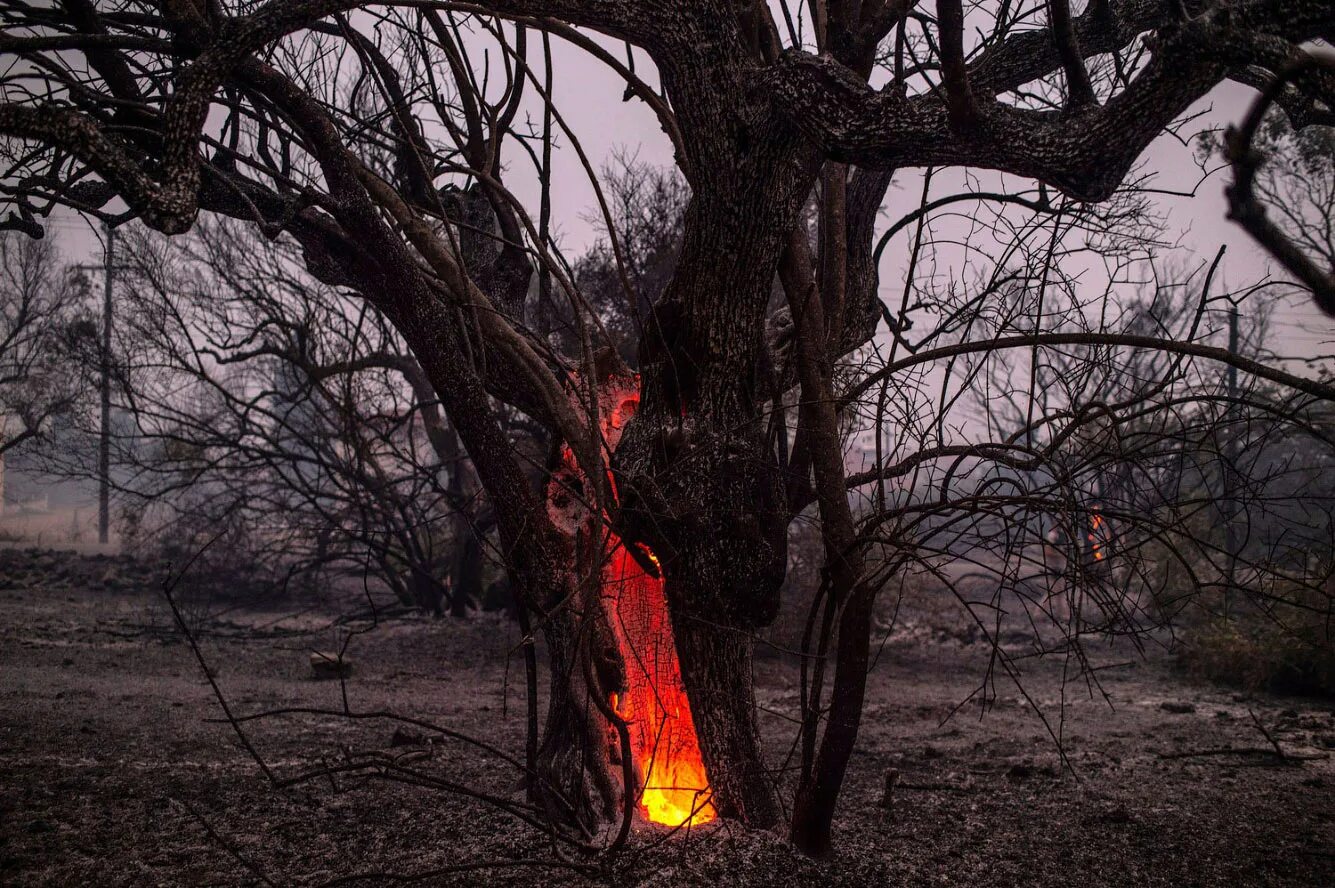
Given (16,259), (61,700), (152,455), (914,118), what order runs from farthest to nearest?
(16,259) → (152,455) → (61,700) → (914,118)

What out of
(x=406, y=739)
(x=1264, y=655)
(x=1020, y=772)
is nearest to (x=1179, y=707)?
(x=1264, y=655)

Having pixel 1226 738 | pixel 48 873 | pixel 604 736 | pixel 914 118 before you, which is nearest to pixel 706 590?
pixel 604 736

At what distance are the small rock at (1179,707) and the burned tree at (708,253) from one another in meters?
4.74

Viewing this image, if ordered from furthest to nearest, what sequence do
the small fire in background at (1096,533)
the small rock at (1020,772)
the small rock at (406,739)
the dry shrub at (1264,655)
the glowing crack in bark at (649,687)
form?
the dry shrub at (1264,655) → the small rock at (406,739) → the small rock at (1020,772) → the glowing crack in bark at (649,687) → the small fire in background at (1096,533)

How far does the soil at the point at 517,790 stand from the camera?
3.03 m

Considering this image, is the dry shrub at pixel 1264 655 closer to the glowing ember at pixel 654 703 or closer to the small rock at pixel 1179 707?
the small rock at pixel 1179 707

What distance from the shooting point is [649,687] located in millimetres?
3881

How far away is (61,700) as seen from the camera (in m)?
5.68

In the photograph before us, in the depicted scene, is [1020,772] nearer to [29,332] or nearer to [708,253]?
[708,253]

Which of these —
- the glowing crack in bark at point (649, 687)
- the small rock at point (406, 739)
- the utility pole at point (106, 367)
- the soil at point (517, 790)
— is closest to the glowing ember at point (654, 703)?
the glowing crack in bark at point (649, 687)

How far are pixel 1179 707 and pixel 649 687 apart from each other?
5.39 m

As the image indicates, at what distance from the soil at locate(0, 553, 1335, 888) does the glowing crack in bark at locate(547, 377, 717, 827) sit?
338mm

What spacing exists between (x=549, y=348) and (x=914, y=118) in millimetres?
2070

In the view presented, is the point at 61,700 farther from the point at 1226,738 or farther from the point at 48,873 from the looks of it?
the point at 1226,738
